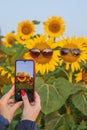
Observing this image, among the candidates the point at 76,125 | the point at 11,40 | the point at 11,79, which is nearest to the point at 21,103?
the point at 76,125

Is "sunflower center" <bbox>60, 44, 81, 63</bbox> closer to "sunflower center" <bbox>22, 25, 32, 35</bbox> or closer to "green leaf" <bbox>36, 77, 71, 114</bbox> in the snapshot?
"green leaf" <bbox>36, 77, 71, 114</bbox>

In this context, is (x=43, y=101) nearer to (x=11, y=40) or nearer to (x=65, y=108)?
(x=65, y=108)

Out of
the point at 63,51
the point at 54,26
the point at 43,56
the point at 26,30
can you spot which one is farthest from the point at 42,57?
the point at 26,30

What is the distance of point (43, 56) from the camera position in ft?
11.4

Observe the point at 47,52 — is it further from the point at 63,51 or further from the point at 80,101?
the point at 80,101

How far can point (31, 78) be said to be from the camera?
7.28 ft

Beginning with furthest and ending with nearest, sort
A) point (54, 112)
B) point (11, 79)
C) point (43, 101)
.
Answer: point (11, 79)
point (54, 112)
point (43, 101)

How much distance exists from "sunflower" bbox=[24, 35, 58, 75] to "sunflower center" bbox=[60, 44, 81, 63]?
62 mm

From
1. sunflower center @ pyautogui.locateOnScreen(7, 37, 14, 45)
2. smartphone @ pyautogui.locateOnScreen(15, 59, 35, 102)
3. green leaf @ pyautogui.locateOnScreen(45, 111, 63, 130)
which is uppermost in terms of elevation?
sunflower center @ pyautogui.locateOnScreen(7, 37, 14, 45)

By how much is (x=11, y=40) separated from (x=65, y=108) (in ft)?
8.09

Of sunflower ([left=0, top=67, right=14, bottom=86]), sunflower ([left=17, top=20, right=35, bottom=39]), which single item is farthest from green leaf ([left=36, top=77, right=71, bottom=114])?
sunflower ([left=17, top=20, right=35, bottom=39])

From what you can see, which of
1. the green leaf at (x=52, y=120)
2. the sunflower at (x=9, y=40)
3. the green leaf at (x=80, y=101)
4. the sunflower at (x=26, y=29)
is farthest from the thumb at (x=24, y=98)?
the sunflower at (x=9, y=40)

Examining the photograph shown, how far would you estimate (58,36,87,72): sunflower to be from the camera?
3527mm

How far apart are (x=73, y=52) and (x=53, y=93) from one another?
34cm
